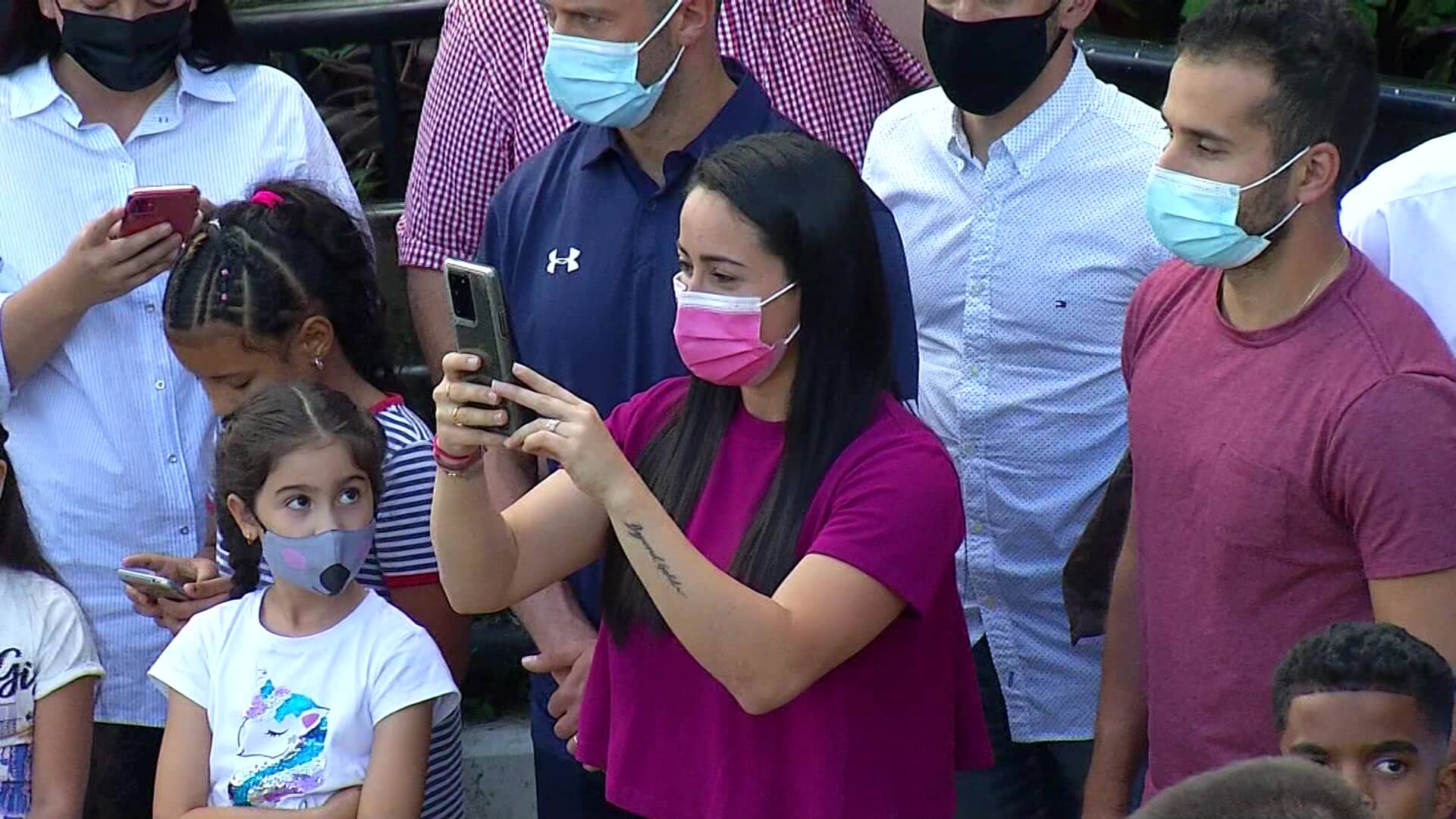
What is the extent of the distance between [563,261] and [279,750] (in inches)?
37.2

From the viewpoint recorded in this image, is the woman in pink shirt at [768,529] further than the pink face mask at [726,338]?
No

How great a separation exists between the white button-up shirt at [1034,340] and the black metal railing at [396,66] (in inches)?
34.0

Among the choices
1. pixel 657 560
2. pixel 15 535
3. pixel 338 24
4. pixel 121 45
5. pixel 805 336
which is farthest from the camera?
pixel 338 24

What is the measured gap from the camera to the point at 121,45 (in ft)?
13.0

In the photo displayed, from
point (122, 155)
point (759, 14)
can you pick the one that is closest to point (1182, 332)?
point (759, 14)

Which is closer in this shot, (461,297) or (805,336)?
(461,297)

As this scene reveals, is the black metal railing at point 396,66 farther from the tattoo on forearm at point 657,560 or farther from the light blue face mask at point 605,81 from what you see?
the tattoo on forearm at point 657,560

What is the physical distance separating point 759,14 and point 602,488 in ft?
4.95

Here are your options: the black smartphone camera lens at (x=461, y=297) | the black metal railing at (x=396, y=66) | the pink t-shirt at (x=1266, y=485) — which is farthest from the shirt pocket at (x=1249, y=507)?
the black metal railing at (x=396, y=66)

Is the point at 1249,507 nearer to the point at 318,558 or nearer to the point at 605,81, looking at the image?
the point at 605,81

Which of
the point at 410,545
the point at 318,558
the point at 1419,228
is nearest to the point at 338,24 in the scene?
the point at 410,545

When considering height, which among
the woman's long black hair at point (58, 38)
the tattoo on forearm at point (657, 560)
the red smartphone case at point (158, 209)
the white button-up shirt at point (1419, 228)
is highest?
the white button-up shirt at point (1419, 228)

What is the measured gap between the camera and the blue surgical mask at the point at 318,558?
3.48 m

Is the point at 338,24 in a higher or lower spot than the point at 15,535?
higher
